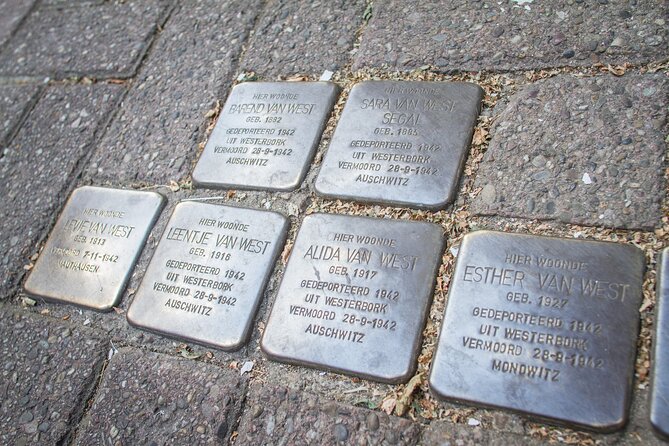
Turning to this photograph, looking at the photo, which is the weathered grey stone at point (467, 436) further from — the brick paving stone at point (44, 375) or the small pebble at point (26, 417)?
the small pebble at point (26, 417)

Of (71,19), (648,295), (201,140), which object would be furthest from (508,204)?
(71,19)

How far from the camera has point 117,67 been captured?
8.25 ft

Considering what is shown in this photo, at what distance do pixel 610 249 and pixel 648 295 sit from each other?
0.44 ft

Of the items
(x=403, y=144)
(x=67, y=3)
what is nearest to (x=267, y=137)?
(x=403, y=144)

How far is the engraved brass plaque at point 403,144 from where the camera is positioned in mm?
1636

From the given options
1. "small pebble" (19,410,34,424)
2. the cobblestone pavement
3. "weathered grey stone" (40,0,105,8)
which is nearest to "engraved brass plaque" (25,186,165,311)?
the cobblestone pavement

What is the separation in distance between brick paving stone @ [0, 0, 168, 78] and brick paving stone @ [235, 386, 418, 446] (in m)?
1.66

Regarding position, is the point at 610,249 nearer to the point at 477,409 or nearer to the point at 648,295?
the point at 648,295

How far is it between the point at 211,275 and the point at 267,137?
1.74 ft

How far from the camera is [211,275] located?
1.69 metres

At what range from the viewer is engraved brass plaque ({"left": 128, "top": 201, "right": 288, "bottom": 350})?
1617 millimetres

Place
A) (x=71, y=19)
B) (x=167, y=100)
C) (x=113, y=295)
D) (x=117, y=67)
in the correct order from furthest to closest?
1. (x=71, y=19)
2. (x=117, y=67)
3. (x=167, y=100)
4. (x=113, y=295)

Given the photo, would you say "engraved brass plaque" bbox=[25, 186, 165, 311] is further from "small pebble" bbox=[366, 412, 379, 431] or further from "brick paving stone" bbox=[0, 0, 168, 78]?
"small pebble" bbox=[366, 412, 379, 431]

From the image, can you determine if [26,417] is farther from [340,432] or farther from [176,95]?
[176,95]
